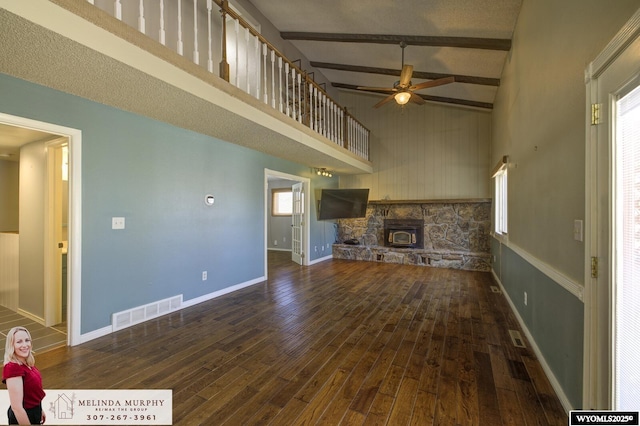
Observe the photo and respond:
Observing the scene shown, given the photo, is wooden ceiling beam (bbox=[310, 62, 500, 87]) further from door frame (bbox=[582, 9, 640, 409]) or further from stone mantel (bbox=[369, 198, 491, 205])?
door frame (bbox=[582, 9, 640, 409])

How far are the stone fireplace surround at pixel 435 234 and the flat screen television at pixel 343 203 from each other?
38 centimetres

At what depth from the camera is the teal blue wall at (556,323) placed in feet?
5.35

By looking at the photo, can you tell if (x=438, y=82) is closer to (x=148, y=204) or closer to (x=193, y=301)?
(x=148, y=204)

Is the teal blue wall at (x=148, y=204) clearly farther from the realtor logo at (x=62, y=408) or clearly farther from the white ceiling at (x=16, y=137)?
the realtor logo at (x=62, y=408)

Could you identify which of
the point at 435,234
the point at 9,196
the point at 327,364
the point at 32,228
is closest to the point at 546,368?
the point at 327,364

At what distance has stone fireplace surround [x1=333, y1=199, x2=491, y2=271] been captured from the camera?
6.16 m

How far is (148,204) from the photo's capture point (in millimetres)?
3266

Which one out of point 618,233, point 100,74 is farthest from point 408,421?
point 100,74

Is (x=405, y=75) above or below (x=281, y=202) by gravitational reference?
above

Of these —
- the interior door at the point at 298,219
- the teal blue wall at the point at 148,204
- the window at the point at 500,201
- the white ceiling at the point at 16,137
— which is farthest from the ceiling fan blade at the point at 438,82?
the white ceiling at the point at 16,137

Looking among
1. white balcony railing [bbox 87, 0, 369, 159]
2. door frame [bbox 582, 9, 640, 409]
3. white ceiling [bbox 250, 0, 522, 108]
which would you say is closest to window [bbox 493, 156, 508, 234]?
white ceiling [bbox 250, 0, 522, 108]

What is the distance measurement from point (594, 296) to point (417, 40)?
157 inches

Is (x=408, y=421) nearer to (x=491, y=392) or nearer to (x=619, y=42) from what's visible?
(x=491, y=392)

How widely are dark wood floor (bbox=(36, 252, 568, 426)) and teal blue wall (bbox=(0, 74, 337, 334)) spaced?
47 centimetres
